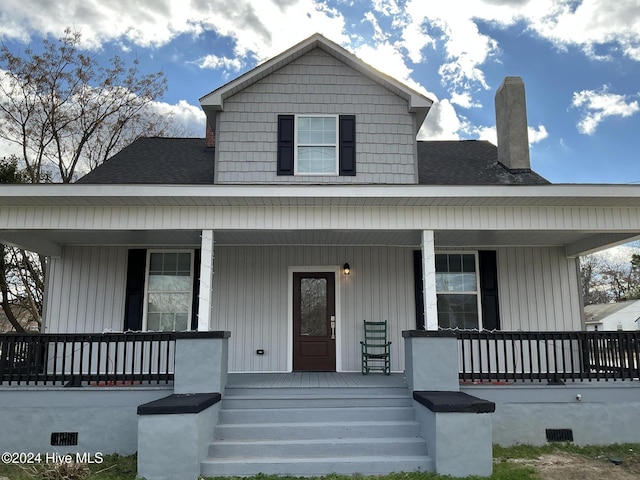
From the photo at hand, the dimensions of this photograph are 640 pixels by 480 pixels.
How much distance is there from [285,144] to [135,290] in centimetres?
362

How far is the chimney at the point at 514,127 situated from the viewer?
8.73 m

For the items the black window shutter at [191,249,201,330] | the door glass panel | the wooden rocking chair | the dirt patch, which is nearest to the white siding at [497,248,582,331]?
the wooden rocking chair

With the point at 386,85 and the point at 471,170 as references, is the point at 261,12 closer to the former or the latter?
the point at 386,85

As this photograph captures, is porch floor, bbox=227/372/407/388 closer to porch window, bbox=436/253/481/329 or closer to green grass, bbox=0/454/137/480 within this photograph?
porch window, bbox=436/253/481/329

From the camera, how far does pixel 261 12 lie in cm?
1282

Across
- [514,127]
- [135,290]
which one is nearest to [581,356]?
[514,127]

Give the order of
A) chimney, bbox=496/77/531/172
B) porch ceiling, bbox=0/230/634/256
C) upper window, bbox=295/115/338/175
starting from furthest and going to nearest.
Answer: chimney, bbox=496/77/531/172 < upper window, bbox=295/115/338/175 < porch ceiling, bbox=0/230/634/256

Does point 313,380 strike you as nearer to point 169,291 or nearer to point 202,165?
point 169,291

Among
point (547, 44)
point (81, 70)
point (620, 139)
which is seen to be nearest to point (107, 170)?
point (81, 70)

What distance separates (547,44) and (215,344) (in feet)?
44.3

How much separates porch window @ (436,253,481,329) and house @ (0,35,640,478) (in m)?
0.03

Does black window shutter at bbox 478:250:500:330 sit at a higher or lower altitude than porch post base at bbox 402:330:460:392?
higher

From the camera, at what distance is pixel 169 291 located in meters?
8.41

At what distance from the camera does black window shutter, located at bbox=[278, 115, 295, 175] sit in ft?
25.0
